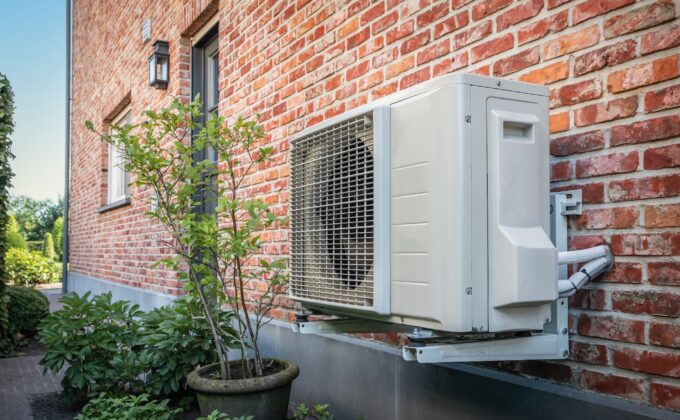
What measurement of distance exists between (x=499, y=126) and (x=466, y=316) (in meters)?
0.55

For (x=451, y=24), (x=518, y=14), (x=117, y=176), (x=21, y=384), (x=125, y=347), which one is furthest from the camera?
(x=117, y=176)

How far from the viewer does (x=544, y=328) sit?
2.04 meters

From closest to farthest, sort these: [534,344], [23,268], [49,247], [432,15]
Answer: [534,344], [432,15], [23,268], [49,247]

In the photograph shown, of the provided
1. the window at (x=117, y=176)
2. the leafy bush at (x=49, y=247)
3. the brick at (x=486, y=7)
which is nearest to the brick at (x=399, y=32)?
the brick at (x=486, y=7)

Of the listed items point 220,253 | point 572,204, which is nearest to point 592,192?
point 572,204

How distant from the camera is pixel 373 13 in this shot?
123 inches

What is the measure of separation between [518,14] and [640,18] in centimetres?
51

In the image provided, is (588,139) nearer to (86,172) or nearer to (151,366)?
(151,366)

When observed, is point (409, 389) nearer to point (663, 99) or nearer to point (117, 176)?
point (663, 99)

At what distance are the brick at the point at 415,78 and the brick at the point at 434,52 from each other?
4 cm

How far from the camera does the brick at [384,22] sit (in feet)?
9.71

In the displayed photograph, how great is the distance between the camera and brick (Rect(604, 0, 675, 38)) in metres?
1.79

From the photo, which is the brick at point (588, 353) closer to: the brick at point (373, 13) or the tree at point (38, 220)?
the brick at point (373, 13)

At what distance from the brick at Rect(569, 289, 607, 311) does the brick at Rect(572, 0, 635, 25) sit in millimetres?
894
